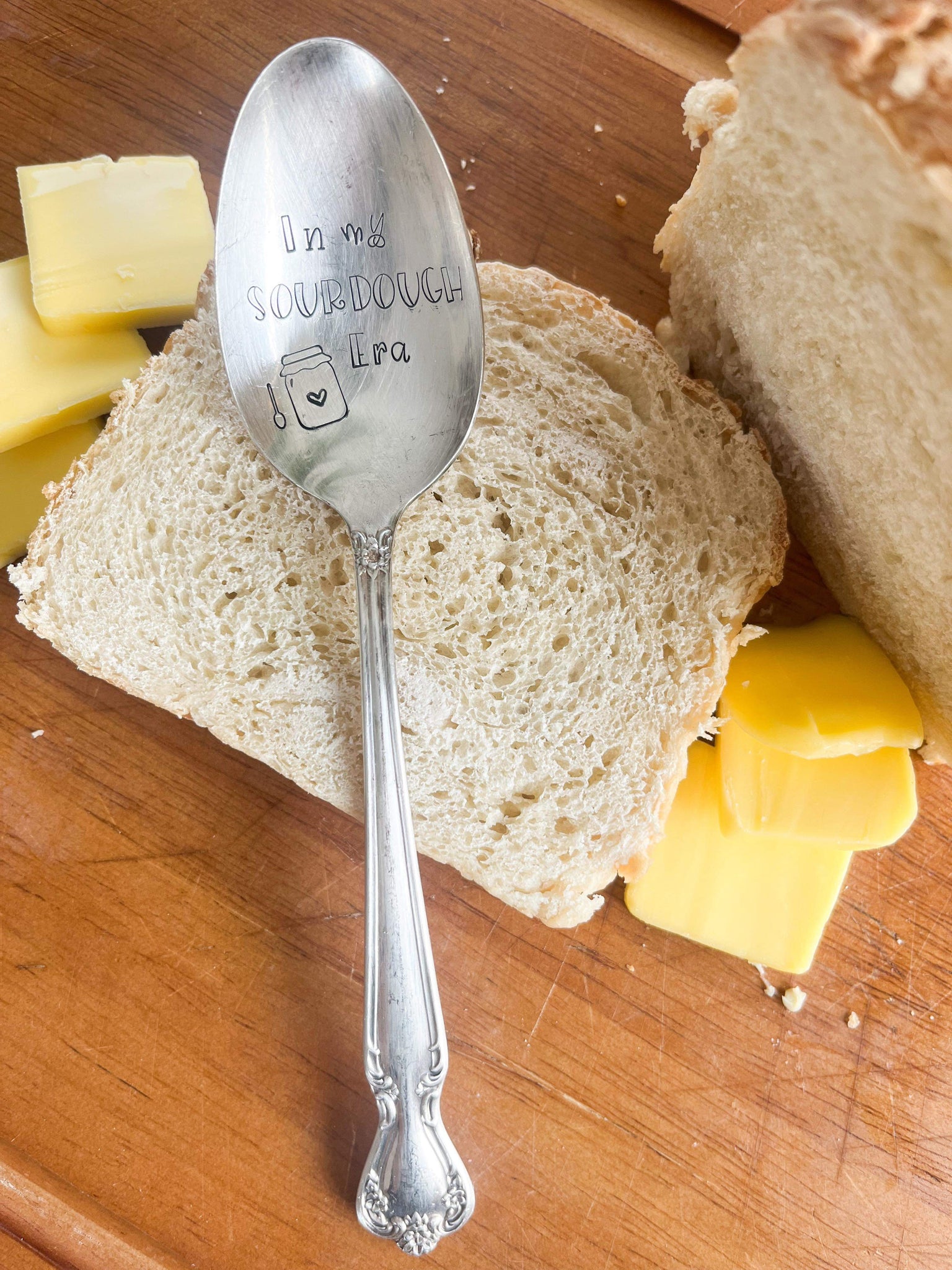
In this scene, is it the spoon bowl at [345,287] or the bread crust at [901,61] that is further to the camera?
the spoon bowl at [345,287]

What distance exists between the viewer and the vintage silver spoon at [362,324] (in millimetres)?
1539

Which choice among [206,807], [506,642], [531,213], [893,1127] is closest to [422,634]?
[506,642]

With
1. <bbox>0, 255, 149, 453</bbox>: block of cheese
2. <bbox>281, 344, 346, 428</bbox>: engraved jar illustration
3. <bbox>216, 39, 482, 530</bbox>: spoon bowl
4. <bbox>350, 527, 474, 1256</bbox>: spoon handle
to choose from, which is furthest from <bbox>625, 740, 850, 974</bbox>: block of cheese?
<bbox>0, 255, 149, 453</bbox>: block of cheese

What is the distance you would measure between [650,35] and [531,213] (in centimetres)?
48

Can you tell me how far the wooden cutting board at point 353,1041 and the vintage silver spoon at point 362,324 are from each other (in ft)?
0.86

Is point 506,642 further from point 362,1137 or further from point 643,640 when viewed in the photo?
point 362,1137

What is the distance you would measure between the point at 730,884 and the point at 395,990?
70 centimetres

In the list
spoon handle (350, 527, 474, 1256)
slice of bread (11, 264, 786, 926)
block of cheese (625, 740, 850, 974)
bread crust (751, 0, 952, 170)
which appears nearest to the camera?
bread crust (751, 0, 952, 170)

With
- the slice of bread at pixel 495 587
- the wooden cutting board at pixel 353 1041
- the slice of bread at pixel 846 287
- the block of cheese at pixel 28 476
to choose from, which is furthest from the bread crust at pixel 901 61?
the block of cheese at pixel 28 476

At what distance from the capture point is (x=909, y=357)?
135cm

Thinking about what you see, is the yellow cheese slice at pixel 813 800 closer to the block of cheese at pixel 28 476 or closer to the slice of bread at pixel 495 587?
the slice of bread at pixel 495 587

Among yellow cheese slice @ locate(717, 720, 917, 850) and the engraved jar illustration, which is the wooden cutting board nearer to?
yellow cheese slice @ locate(717, 720, 917, 850)

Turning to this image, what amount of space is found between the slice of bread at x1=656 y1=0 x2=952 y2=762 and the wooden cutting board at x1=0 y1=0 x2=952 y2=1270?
0.23m

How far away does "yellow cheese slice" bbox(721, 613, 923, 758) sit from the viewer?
157cm
